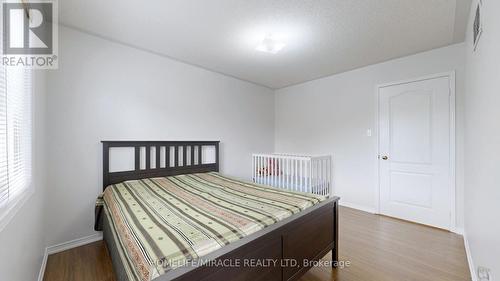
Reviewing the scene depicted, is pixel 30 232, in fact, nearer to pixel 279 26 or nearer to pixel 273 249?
pixel 273 249

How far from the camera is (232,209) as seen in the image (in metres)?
1.62

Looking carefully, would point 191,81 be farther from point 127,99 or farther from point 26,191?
point 26,191

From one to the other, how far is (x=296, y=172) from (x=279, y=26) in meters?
2.12

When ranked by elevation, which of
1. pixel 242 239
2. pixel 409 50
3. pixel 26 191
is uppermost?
pixel 409 50

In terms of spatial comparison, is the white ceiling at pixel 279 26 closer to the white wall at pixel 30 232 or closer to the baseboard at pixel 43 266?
the white wall at pixel 30 232

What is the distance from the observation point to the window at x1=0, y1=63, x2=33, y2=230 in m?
1.00

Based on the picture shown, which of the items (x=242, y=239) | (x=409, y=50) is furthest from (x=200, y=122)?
(x=409, y=50)

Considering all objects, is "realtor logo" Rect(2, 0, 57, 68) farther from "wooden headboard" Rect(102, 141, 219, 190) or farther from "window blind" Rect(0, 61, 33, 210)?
"wooden headboard" Rect(102, 141, 219, 190)

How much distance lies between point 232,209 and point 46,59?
2384mm

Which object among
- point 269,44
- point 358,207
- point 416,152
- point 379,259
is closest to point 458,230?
point 416,152

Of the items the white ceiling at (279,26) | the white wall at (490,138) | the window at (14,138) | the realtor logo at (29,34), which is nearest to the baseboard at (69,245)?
the window at (14,138)

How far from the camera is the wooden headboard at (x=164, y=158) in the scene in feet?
8.24

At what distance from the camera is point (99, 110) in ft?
8.09

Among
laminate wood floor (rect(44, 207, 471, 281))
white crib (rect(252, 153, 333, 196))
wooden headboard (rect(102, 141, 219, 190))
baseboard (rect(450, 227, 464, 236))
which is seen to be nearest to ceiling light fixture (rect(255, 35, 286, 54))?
white crib (rect(252, 153, 333, 196))
